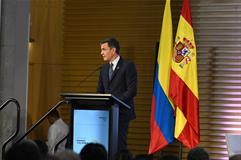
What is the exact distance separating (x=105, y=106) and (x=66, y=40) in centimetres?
307

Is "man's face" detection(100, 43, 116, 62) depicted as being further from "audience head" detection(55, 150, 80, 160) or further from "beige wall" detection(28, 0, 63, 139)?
"audience head" detection(55, 150, 80, 160)

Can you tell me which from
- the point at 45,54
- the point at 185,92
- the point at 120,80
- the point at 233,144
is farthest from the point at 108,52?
the point at 45,54

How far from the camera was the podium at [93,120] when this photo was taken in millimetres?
4910

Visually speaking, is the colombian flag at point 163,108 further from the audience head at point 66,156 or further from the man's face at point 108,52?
the audience head at point 66,156

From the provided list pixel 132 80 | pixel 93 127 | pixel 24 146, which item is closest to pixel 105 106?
pixel 93 127

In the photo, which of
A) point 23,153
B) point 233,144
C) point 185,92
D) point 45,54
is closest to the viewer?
point 23,153

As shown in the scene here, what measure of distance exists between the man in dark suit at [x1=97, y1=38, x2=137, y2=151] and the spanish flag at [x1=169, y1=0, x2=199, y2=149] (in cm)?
73

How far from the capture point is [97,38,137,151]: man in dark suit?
223 inches

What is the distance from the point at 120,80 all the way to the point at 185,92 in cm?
100

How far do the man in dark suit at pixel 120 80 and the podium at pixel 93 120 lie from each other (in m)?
0.56

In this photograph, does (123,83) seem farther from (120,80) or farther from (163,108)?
(163,108)

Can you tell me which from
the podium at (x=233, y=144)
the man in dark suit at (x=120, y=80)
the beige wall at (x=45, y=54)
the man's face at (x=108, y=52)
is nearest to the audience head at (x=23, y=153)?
the man in dark suit at (x=120, y=80)

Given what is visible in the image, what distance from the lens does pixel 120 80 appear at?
5754 mm

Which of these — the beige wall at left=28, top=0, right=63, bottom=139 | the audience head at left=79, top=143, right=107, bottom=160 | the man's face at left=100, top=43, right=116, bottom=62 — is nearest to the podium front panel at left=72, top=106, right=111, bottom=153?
the man's face at left=100, top=43, right=116, bottom=62
